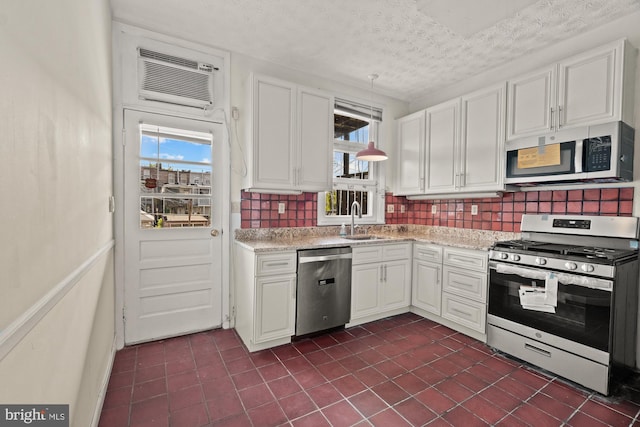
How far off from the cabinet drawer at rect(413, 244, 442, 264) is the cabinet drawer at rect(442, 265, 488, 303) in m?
0.13

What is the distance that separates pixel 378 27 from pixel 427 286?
259 centimetres

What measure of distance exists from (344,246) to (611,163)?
215 cm

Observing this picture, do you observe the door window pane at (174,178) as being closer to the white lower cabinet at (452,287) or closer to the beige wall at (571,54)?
the white lower cabinet at (452,287)

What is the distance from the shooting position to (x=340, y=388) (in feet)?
6.70

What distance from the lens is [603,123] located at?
2215 mm

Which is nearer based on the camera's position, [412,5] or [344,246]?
[412,5]

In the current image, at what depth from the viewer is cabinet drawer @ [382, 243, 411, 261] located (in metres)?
3.22

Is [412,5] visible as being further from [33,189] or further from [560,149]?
[33,189]

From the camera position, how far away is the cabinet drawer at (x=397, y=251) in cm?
322

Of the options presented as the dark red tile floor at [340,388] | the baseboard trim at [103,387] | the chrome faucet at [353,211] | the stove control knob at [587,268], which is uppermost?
the chrome faucet at [353,211]

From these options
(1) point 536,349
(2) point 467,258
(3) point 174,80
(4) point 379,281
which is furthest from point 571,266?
(3) point 174,80

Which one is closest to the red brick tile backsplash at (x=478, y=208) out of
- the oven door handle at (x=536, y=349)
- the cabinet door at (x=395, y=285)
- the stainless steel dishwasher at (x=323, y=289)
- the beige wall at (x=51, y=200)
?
the stainless steel dishwasher at (x=323, y=289)

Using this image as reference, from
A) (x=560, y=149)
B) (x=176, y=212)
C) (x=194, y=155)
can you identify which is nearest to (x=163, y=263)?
(x=176, y=212)

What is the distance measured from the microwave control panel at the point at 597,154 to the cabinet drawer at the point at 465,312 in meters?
1.41
